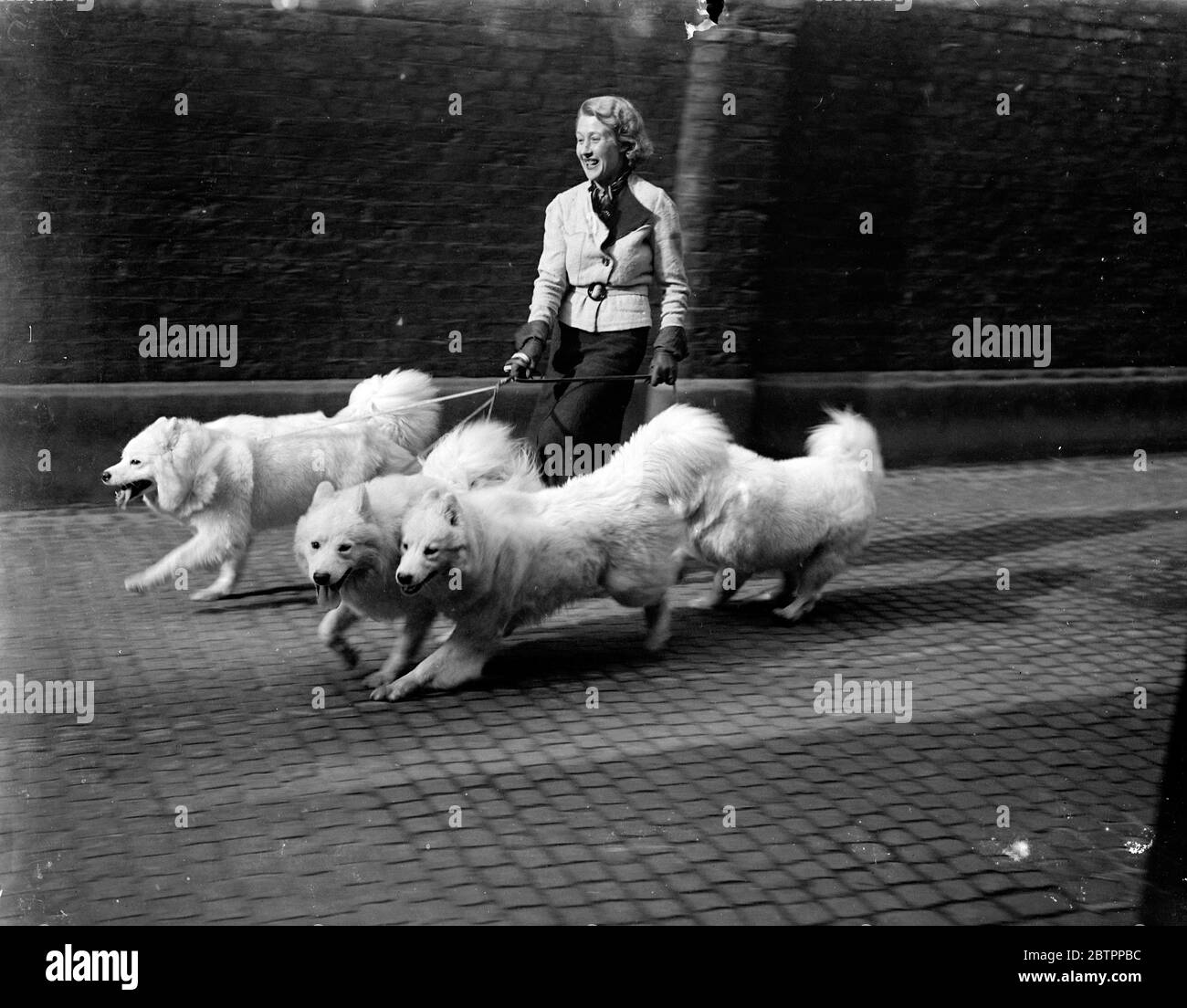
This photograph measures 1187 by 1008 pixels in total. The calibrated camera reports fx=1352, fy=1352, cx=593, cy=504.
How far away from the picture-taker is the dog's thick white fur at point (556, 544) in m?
6.05

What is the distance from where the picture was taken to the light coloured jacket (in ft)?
23.3

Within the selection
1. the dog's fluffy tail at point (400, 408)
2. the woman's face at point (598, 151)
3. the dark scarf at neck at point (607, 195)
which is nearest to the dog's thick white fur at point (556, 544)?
the dog's fluffy tail at point (400, 408)

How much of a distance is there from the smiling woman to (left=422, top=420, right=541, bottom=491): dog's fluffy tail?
352mm

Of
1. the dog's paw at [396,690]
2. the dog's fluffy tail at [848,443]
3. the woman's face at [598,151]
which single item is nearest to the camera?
the dog's paw at [396,690]

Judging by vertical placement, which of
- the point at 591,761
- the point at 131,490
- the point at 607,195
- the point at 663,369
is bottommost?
the point at 591,761

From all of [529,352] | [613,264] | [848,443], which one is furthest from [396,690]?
[848,443]

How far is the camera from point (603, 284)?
23.4 ft

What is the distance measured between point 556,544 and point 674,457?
0.81 meters

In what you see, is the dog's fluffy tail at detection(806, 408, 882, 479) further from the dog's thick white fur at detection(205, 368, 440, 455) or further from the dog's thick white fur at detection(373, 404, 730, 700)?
the dog's thick white fur at detection(205, 368, 440, 455)

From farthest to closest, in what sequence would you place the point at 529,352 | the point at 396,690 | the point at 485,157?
the point at 485,157 < the point at 529,352 < the point at 396,690

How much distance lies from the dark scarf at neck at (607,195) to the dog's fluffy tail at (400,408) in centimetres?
134

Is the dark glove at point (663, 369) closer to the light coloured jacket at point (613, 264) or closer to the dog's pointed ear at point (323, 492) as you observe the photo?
the light coloured jacket at point (613, 264)

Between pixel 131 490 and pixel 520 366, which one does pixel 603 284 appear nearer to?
pixel 520 366
